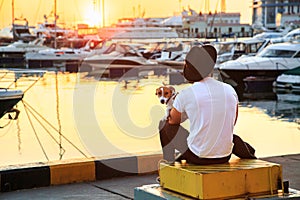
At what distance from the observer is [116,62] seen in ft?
160

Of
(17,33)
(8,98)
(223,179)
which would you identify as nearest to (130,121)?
(8,98)

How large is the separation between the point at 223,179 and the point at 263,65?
29325mm

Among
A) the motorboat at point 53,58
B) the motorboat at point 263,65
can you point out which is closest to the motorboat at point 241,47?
the motorboat at point 263,65

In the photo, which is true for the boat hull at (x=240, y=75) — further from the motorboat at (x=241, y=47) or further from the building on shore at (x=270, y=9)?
the building on shore at (x=270, y=9)

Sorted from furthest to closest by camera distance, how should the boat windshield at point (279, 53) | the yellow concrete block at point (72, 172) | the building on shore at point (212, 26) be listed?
the building on shore at point (212, 26)
the boat windshield at point (279, 53)
the yellow concrete block at point (72, 172)

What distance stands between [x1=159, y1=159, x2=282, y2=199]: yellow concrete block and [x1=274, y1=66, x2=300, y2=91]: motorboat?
27.9m

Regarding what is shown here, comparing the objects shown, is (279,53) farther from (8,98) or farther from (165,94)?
(165,94)

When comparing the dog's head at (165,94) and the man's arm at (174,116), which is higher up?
the dog's head at (165,94)

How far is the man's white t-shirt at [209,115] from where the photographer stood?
574cm

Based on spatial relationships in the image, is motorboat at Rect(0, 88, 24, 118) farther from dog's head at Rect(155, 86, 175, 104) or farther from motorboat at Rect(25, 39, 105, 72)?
motorboat at Rect(25, 39, 105, 72)

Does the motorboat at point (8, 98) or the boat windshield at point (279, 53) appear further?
the boat windshield at point (279, 53)

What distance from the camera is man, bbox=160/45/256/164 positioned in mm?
5746

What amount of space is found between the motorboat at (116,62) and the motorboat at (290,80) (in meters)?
14.6

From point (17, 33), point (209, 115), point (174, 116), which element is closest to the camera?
point (209, 115)
